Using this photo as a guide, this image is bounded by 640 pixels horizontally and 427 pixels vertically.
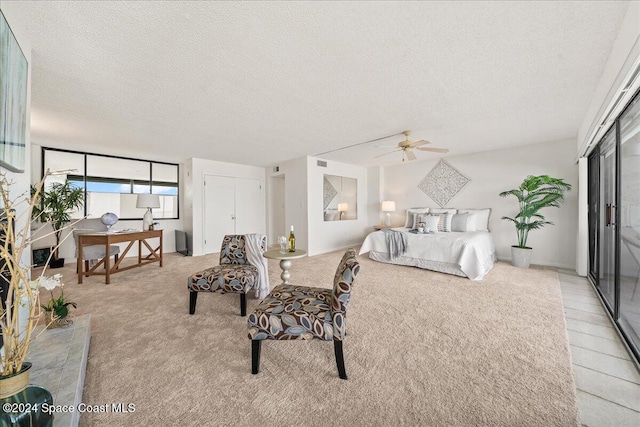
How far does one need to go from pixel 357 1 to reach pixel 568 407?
2591mm

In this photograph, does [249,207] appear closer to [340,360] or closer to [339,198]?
[339,198]

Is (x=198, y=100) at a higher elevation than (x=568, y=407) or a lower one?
higher

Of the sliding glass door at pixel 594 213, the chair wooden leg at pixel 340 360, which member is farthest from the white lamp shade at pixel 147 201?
the sliding glass door at pixel 594 213

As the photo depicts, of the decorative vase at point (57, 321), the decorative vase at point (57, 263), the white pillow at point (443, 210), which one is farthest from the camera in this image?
the white pillow at point (443, 210)

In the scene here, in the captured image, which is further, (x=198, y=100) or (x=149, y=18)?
(x=198, y=100)

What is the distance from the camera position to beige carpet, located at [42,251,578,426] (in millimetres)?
1314

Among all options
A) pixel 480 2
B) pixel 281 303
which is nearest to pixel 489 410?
pixel 281 303

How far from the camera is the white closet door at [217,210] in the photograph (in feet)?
18.9

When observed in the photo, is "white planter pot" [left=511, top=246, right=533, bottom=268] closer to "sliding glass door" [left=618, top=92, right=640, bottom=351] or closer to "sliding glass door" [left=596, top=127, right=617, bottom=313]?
"sliding glass door" [left=596, top=127, right=617, bottom=313]

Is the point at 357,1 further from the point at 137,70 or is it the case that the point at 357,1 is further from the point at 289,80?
the point at 137,70

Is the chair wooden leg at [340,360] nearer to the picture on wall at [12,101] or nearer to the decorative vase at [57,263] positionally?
the picture on wall at [12,101]

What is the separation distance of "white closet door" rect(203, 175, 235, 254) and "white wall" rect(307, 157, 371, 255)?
84.4 inches

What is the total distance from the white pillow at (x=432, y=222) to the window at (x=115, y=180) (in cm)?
584

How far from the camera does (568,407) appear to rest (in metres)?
1.34
